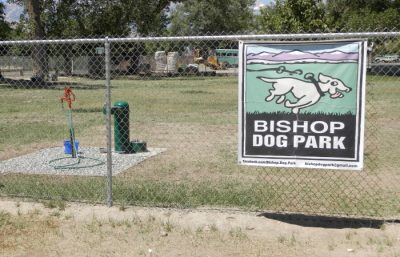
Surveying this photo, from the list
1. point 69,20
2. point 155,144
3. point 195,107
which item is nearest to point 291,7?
point 195,107

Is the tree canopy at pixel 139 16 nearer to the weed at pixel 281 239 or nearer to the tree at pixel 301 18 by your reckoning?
the tree at pixel 301 18

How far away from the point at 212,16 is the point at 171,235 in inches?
2167

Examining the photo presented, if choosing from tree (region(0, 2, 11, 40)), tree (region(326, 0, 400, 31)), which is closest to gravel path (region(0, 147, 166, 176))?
tree (region(0, 2, 11, 40))

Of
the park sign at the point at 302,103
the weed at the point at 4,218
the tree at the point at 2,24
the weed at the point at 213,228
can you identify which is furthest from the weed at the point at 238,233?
the tree at the point at 2,24

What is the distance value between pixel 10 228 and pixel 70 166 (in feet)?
10.2

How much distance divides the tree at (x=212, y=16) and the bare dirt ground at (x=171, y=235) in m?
51.7

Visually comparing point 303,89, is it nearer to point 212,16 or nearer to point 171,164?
point 171,164

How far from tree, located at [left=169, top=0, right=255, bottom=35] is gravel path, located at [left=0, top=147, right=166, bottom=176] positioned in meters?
47.8

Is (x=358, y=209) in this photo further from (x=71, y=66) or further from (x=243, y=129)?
(x=71, y=66)

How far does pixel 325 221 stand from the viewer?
5699 mm

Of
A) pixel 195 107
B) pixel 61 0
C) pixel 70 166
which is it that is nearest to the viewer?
pixel 70 166

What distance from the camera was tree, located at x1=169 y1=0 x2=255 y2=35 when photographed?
5788cm

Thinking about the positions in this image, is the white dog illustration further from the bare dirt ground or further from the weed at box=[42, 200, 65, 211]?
the weed at box=[42, 200, 65, 211]

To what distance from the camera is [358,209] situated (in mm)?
6113
